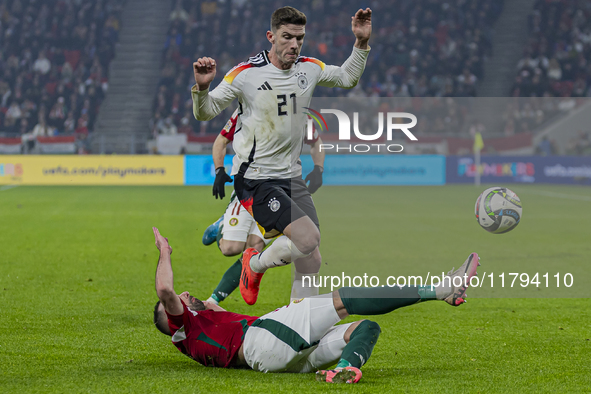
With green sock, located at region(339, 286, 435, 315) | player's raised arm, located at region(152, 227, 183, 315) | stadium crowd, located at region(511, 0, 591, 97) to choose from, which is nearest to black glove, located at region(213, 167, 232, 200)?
player's raised arm, located at region(152, 227, 183, 315)

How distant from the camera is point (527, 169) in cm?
2188

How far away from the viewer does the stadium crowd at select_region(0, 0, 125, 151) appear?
26516 mm

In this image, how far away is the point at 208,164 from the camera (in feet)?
75.8

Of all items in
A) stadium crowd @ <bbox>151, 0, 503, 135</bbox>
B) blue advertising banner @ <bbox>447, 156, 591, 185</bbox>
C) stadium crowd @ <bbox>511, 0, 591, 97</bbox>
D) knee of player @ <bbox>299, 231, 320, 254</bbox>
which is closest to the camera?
knee of player @ <bbox>299, 231, 320, 254</bbox>

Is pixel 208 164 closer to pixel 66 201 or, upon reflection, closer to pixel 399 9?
pixel 66 201

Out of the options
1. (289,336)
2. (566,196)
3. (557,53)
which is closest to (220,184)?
(289,336)

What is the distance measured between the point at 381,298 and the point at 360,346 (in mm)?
280

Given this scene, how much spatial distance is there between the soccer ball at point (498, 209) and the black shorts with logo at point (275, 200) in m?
1.33

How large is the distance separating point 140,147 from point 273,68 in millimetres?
18615

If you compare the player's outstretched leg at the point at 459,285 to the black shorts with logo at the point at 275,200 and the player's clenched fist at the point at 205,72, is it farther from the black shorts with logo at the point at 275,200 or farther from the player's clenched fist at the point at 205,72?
the player's clenched fist at the point at 205,72

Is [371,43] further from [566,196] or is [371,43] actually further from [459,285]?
[459,285]

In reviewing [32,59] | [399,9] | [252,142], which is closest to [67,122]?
[32,59]

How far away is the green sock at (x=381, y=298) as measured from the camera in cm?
404

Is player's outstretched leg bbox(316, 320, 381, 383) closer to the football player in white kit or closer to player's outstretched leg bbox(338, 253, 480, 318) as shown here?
player's outstretched leg bbox(338, 253, 480, 318)
